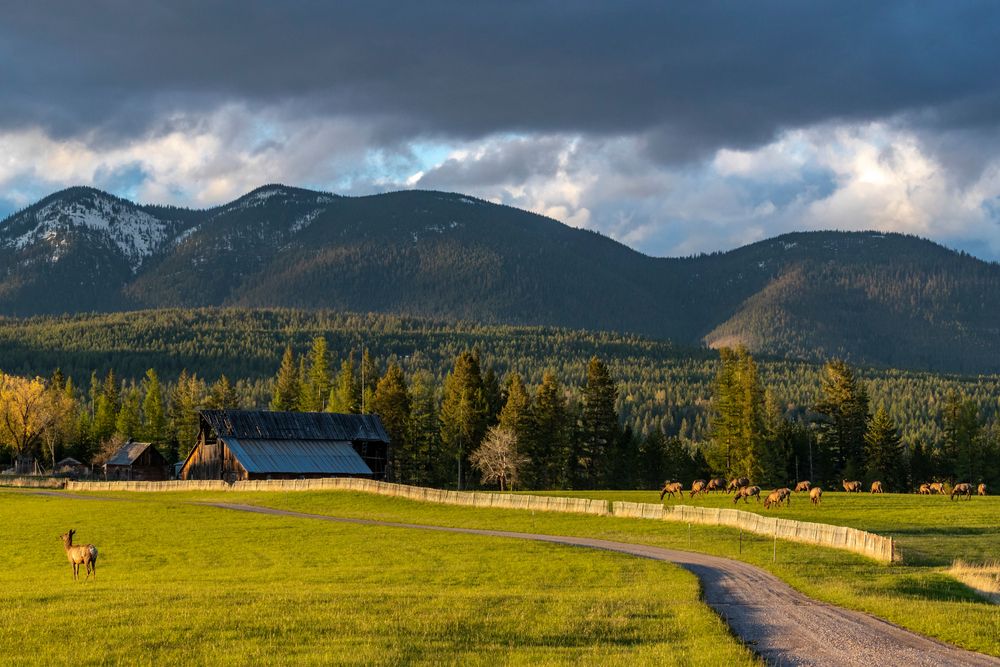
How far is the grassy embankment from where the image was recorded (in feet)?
102

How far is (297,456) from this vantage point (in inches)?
4336

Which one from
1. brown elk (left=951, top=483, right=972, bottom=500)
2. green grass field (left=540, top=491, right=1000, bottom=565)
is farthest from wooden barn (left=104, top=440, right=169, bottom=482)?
brown elk (left=951, top=483, right=972, bottom=500)

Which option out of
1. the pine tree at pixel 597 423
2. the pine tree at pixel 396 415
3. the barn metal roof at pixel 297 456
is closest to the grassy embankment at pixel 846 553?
the barn metal roof at pixel 297 456

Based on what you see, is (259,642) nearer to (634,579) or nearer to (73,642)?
(73,642)

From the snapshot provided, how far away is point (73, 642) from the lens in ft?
78.5

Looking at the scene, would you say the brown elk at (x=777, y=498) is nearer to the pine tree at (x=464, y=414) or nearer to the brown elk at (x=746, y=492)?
the brown elk at (x=746, y=492)

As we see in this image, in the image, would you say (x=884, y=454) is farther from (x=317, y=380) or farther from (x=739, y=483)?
(x=317, y=380)

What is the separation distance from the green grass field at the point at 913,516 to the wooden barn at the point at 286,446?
32895mm

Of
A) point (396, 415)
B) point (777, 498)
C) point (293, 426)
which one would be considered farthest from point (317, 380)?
point (777, 498)

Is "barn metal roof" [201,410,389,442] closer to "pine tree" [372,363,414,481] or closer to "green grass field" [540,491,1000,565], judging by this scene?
"pine tree" [372,363,414,481]

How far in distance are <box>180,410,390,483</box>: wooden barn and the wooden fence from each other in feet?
20.4

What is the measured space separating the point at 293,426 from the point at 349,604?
8464 centimetres

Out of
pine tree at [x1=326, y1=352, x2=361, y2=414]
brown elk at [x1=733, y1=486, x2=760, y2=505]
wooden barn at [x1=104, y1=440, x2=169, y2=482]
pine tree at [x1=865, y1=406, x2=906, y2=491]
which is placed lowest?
wooden barn at [x1=104, y1=440, x2=169, y2=482]

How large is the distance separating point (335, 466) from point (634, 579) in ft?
241
